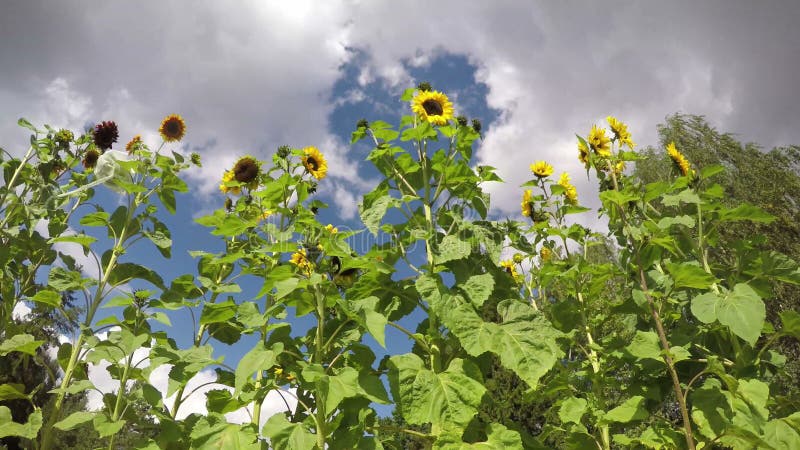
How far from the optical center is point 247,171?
3217mm

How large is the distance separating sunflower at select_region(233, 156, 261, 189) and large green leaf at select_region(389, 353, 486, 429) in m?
1.72

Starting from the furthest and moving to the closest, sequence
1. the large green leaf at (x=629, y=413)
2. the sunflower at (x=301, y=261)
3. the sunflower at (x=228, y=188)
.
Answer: the sunflower at (x=228, y=188) < the sunflower at (x=301, y=261) < the large green leaf at (x=629, y=413)

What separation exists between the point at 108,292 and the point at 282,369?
0.96 meters

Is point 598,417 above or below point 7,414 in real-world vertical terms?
below

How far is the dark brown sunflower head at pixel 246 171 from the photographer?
10.6 ft

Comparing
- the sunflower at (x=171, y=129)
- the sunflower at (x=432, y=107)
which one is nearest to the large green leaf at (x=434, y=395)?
the sunflower at (x=432, y=107)

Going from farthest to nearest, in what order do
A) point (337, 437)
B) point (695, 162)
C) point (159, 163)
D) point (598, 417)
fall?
point (695, 162) < point (159, 163) < point (598, 417) < point (337, 437)

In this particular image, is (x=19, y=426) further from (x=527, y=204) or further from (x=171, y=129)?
(x=527, y=204)

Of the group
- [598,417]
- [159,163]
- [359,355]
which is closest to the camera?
[359,355]

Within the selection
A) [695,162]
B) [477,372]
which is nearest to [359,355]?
[477,372]

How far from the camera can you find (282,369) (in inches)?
99.7

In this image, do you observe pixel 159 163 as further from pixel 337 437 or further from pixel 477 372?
pixel 477 372

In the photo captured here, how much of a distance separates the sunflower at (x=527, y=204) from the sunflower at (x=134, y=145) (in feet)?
9.12

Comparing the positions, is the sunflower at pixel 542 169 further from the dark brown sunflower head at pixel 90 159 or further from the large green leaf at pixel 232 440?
the dark brown sunflower head at pixel 90 159
